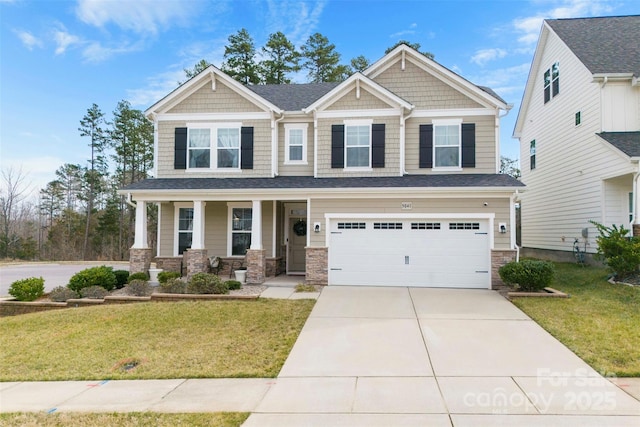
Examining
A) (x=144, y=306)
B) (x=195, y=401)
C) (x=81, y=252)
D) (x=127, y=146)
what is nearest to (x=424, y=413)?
(x=195, y=401)

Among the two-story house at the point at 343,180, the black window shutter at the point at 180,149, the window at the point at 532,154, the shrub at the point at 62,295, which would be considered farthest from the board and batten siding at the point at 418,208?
the window at the point at 532,154

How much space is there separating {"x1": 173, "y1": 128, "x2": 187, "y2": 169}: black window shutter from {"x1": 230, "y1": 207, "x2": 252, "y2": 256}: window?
2456mm

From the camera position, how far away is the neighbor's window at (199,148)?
14195mm

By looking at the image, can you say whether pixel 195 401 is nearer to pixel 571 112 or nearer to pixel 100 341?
pixel 100 341

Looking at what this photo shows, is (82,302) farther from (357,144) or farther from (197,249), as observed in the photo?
(357,144)

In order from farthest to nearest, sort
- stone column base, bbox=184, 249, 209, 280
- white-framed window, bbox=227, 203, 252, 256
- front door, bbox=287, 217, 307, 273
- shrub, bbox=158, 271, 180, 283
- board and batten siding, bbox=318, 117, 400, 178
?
front door, bbox=287, 217, 307, 273 → white-framed window, bbox=227, 203, 252, 256 → board and batten siding, bbox=318, 117, 400, 178 → stone column base, bbox=184, 249, 209, 280 → shrub, bbox=158, 271, 180, 283

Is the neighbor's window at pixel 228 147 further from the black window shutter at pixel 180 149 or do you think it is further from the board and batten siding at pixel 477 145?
the board and batten siding at pixel 477 145

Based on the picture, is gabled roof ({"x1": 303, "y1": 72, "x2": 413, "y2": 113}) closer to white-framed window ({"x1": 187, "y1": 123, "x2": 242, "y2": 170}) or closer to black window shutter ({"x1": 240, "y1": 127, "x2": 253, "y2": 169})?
black window shutter ({"x1": 240, "y1": 127, "x2": 253, "y2": 169})

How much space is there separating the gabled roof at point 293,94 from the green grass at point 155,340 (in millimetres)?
8063

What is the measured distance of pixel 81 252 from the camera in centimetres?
3319

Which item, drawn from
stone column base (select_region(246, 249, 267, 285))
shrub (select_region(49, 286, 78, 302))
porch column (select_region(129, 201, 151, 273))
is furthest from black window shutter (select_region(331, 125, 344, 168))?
shrub (select_region(49, 286, 78, 302))

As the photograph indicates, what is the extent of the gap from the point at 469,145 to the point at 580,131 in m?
4.87

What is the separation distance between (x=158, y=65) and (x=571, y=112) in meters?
19.9

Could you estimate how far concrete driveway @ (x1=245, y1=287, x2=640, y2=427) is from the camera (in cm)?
425
